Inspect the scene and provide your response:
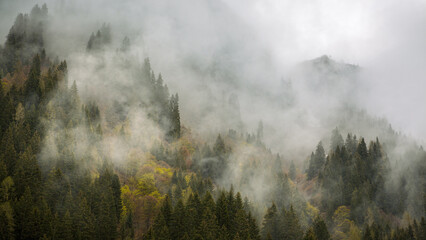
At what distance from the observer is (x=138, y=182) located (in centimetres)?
14112

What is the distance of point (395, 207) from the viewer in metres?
163

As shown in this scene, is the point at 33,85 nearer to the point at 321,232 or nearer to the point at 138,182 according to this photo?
the point at 138,182

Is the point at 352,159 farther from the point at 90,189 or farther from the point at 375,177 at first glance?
the point at 90,189

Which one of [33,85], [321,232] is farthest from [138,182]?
[321,232]

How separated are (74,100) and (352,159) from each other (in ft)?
455

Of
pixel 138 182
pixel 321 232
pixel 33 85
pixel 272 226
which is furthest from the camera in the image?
pixel 138 182

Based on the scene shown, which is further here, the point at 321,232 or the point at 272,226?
the point at 321,232

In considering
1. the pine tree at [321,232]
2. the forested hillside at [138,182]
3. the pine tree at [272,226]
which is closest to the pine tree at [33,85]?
the forested hillside at [138,182]

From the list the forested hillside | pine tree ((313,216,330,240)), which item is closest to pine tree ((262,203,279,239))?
the forested hillside

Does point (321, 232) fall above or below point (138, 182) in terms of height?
below

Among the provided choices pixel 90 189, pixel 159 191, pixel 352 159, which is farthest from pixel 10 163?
pixel 352 159

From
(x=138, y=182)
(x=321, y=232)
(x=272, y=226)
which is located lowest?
(x=321, y=232)

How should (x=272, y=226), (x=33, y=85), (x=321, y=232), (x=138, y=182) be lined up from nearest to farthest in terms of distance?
(x=272, y=226)
(x=321, y=232)
(x=33, y=85)
(x=138, y=182)

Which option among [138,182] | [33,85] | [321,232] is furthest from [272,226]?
[33,85]
